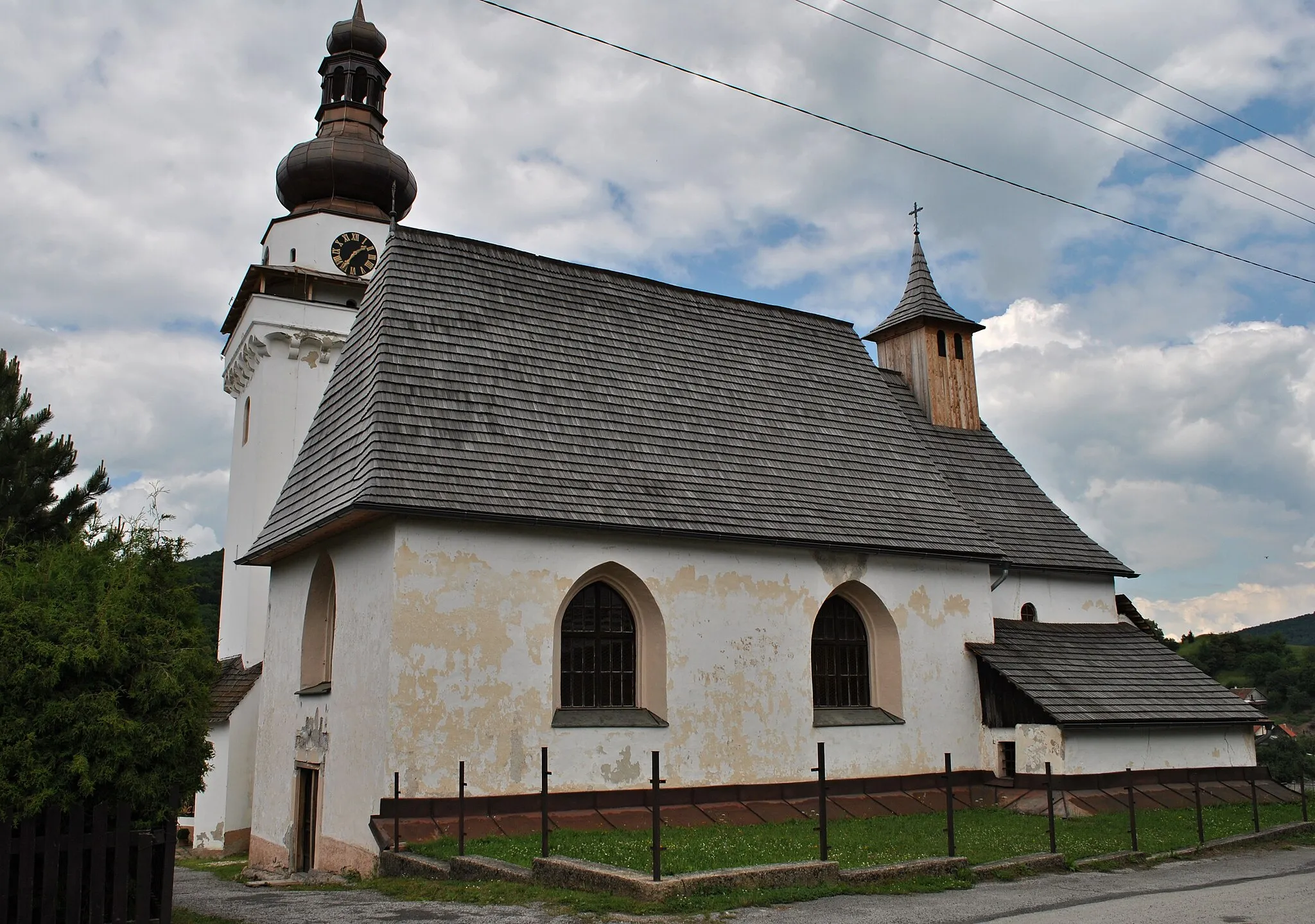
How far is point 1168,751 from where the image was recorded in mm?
18422

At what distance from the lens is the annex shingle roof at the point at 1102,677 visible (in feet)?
58.6

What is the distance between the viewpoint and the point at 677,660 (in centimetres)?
1575

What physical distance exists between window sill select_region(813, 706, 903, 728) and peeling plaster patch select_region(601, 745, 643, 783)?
3.26 metres

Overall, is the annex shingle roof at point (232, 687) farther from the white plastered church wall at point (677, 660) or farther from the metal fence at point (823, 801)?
the metal fence at point (823, 801)

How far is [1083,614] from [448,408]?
13737mm

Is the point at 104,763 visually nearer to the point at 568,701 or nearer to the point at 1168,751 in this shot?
the point at 568,701

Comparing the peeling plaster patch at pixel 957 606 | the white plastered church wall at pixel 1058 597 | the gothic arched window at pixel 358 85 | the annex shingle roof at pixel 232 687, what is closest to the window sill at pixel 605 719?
the peeling plaster patch at pixel 957 606

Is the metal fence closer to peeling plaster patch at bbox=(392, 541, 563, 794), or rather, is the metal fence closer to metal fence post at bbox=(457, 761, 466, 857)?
metal fence post at bbox=(457, 761, 466, 857)

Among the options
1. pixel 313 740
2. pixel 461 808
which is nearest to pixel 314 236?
pixel 313 740

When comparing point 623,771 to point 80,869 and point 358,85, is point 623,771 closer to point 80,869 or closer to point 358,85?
point 80,869

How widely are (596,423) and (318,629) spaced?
547 centimetres

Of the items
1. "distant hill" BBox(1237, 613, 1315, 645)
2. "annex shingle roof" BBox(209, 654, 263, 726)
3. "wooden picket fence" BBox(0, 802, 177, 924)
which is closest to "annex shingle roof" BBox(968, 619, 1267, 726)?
"wooden picket fence" BBox(0, 802, 177, 924)

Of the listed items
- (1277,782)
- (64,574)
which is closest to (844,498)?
(1277,782)

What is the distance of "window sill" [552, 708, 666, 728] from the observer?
14852 mm
